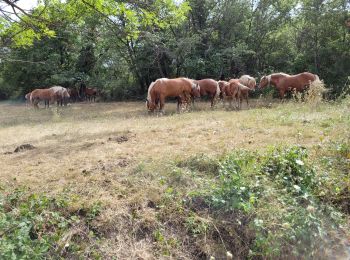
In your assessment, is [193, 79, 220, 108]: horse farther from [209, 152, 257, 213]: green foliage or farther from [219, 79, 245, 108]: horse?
[209, 152, 257, 213]: green foliage

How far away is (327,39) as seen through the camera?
15.4m

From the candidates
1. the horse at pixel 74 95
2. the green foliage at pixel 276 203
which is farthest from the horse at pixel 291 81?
the horse at pixel 74 95

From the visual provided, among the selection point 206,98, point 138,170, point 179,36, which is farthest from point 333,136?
point 179,36

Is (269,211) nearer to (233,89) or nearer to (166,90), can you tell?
(166,90)

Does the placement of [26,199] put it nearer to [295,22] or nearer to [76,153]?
[76,153]

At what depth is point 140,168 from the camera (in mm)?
4410

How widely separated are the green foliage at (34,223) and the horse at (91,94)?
19500mm

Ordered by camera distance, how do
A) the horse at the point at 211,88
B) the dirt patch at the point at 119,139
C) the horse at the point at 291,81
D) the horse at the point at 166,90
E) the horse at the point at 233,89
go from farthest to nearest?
the horse at the point at 211,88
the horse at the point at 291,81
the horse at the point at 233,89
the horse at the point at 166,90
the dirt patch at the point at 119,139

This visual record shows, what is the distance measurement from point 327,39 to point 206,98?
6.70 meters

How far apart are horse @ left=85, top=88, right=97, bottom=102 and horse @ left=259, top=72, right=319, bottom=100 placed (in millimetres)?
13106

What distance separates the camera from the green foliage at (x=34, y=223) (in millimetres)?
2974

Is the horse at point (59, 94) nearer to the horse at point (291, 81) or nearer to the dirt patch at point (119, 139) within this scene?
the horse at point (291, 81)

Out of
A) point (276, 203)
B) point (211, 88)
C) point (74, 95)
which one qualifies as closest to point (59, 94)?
Answer: point (74, 95)

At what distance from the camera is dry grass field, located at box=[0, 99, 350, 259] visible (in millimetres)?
3312
